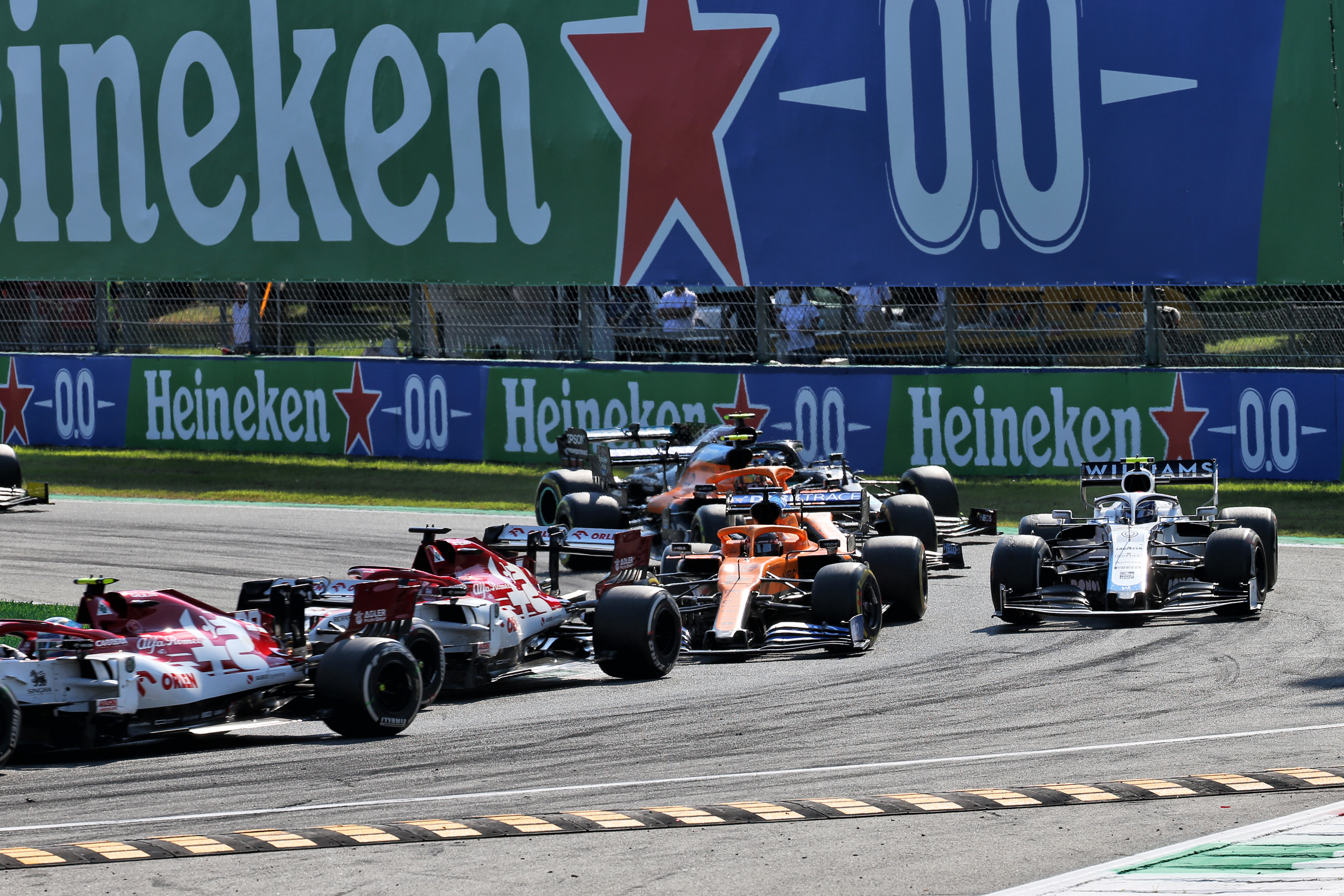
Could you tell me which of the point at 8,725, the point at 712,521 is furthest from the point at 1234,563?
the point at 8,725

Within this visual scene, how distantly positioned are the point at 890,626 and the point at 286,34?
15.0m

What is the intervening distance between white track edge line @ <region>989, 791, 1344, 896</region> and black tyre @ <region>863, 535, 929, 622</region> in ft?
19.0

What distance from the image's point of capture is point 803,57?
2094 cm

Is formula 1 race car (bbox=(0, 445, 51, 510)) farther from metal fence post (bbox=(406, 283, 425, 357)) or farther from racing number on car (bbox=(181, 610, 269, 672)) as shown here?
racing number on car (bbox=(181, 610, 269, 672))

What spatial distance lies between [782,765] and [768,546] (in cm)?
436

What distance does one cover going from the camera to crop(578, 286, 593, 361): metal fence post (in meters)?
22.2

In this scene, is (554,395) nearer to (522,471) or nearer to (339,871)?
(522,471)

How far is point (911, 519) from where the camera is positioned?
48.2ft

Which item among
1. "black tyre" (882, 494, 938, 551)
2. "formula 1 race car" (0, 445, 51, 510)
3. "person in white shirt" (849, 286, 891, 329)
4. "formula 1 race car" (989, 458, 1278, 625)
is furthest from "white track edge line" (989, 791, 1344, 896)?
"formula 1 race car" (0, 445, 51, 510)

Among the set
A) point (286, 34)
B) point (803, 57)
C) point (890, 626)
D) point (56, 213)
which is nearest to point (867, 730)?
point (890, 626)

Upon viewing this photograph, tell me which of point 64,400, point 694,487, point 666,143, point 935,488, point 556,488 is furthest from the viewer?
point 64,400

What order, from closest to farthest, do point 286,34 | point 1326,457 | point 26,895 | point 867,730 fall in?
point 26,895 < point 867,730 < point 1326,457 < point 286,34

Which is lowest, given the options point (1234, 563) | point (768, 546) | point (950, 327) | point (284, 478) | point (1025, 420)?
point (1234, 563)

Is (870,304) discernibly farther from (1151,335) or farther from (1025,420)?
(1151,335)
